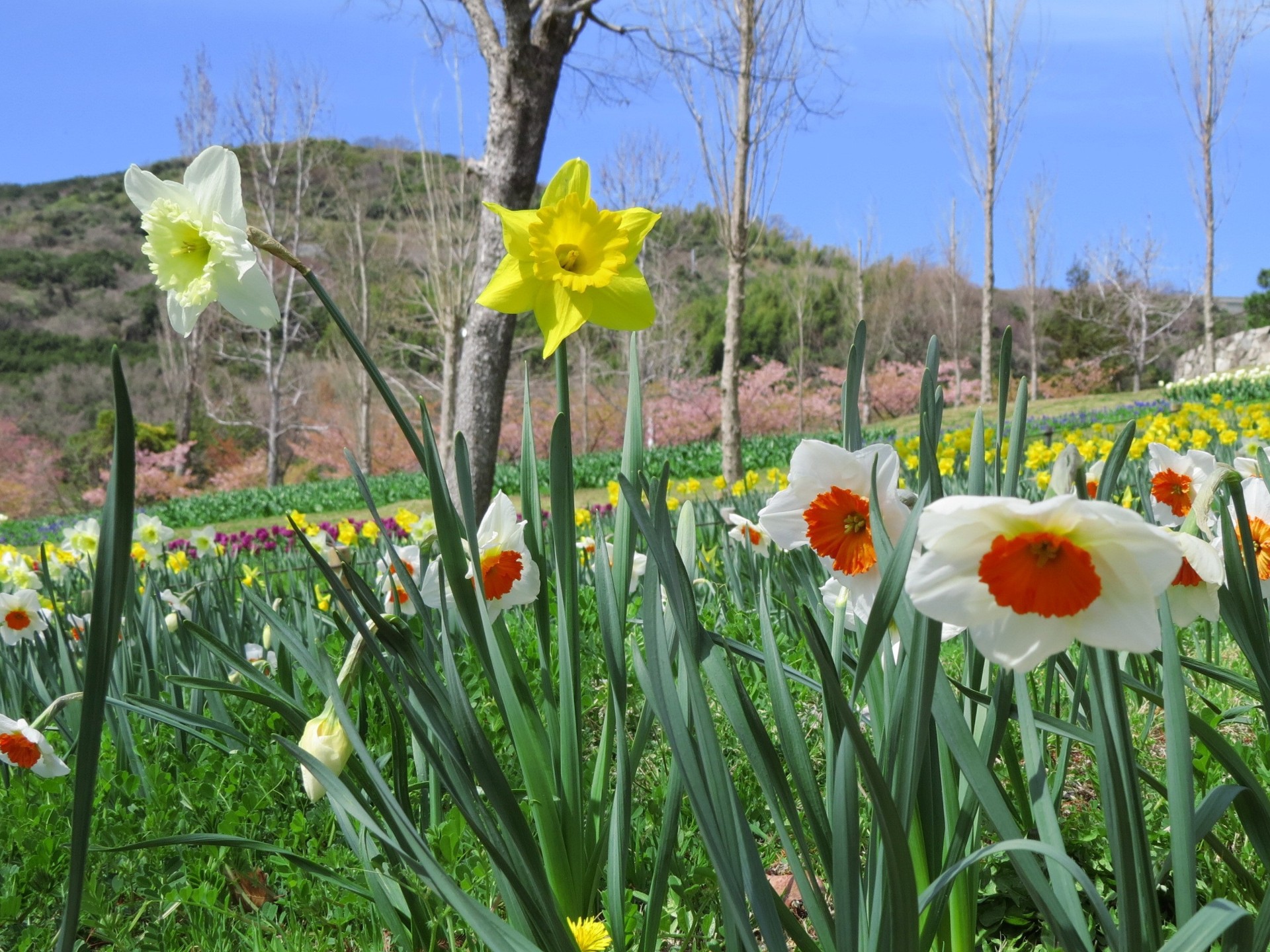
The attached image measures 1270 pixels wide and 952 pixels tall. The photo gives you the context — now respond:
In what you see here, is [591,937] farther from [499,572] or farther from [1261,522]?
[1261,522]

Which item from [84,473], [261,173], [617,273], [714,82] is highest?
[261,173]

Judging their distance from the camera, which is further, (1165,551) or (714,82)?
(714,82)

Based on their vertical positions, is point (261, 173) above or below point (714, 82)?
above

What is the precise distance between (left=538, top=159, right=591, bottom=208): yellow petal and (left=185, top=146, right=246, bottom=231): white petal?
29 cm

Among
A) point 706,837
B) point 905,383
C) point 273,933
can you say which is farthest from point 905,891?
point 905,383

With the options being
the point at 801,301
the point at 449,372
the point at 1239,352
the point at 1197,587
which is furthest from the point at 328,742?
the point at 1239,352

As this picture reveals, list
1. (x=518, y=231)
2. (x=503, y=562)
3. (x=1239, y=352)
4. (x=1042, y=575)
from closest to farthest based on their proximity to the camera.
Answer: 1. (x=1042, y=575)
2. (x=518, y=231)
3. (x=503, y=562)
4. (x=1239, y=352)

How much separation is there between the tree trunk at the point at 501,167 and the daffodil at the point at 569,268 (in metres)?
4.45

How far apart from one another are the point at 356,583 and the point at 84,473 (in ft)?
84.8

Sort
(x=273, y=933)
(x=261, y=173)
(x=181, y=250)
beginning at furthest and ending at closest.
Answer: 1. (x=261, y=173)
2. (x=273, y=933)
3. (x=181, y=250)

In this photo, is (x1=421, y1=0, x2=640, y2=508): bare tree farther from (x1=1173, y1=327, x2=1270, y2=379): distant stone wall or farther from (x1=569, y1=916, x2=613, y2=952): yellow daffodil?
(x1=1173, y1=327, x2=1270, y2=379): distant stone wall

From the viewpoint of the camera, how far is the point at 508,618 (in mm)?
2986

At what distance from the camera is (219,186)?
850 mm

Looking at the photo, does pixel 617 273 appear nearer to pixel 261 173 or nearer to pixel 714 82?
pixel 714 82
